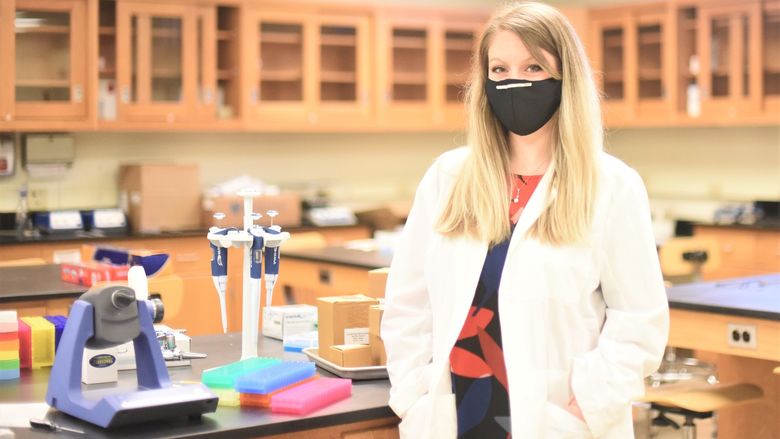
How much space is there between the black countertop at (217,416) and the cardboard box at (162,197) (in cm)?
401

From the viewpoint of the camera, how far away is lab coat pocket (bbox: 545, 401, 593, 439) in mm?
2062

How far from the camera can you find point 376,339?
2.52 m

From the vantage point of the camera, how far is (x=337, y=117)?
23.9 feet

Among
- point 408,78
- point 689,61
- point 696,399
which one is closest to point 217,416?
point 696,399

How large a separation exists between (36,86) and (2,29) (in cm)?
38

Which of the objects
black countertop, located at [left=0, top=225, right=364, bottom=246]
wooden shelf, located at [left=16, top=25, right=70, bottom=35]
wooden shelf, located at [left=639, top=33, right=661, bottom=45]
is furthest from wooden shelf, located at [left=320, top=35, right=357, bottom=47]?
wooden shelf, located at [left=639, top=33, right=661, bottom=45]

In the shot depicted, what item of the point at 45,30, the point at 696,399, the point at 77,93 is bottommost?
the point at 696,399

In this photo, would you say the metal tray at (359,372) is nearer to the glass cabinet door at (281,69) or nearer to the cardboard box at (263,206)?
the cardboard box at (263,206)

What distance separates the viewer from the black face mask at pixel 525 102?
85.0 inches

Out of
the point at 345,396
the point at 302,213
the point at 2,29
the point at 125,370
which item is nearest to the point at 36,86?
the point at 2,29

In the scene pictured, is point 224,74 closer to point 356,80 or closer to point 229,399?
point 356,80

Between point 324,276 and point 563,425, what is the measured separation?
3.62m

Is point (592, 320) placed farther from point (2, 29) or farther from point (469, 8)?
point (469, 8)

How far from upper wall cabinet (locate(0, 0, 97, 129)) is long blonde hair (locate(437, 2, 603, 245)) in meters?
4.61
